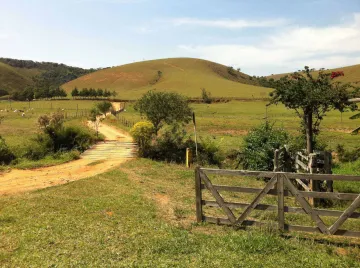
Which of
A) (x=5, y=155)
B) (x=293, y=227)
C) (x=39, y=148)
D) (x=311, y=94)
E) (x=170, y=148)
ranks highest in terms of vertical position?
(x=311, y=94)

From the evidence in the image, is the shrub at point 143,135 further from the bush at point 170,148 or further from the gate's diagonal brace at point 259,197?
the gate's diagonal brace at point 259,197

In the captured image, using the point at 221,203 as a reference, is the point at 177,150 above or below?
below

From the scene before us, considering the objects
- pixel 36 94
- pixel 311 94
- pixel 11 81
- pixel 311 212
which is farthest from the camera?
pixel 11 81

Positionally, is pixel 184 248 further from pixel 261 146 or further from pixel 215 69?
pixel 215 69

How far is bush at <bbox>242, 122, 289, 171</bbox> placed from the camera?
16391mm

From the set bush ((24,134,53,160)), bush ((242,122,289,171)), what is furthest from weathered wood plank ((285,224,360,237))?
bush ((24,134,53,160))

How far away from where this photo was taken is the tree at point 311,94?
1195cm

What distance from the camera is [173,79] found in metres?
135

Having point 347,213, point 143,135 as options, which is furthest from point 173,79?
point 347,213

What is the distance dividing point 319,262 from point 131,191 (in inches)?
289

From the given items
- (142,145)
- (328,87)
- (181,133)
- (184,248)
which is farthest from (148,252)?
(181,133)

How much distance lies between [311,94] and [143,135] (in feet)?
32.7

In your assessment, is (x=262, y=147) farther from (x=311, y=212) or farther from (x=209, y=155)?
(x=311, y=212)

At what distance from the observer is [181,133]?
21156mm
